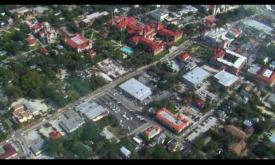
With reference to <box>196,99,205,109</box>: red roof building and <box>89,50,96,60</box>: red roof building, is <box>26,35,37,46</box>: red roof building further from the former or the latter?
<box>196,99,205,109</box>: red roof building

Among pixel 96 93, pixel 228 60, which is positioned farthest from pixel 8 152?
pixel 228 60

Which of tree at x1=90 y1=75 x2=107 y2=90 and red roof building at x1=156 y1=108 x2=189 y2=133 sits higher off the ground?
tree at x1=90 y1=75 x2=107 y2=90

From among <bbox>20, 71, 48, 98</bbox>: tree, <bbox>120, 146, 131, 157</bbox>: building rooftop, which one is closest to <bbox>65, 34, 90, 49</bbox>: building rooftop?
<bbox>20, 71, 48, 98</bbox>: tree

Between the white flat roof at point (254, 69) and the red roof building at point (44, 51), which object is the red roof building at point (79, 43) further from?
the white flat roof at point (254, 69)

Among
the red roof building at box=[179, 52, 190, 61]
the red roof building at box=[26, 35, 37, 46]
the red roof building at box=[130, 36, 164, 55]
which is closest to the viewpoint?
the red roof building at box=[179, 52, 190, 61]

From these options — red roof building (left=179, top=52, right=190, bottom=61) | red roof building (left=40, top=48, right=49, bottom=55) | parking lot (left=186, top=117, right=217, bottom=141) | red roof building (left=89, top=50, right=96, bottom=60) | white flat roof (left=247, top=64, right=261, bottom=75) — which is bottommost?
parking lot (left=186, top=117, right=217, bottom=141)

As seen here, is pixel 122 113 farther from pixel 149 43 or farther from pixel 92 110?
pixel 149 43

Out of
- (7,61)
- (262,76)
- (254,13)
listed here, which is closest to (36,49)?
(7,61)

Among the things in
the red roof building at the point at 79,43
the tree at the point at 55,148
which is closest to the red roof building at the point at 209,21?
the red roof building at the point at 79,43

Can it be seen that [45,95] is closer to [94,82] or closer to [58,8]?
[94,82]
